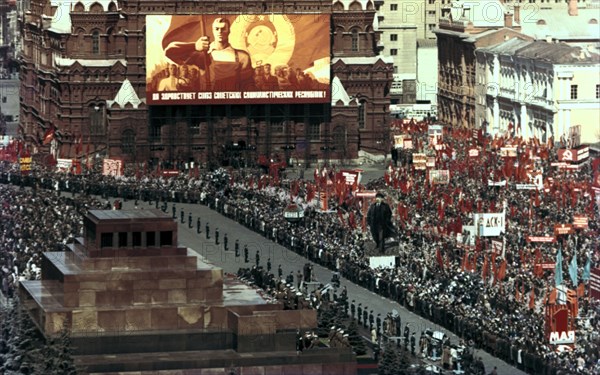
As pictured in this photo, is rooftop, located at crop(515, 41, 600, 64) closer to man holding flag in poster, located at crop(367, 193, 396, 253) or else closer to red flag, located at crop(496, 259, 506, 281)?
man holding flag in poster, located at crop(367, 193, 396, 253)

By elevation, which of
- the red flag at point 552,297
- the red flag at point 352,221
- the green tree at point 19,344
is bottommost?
the green tree at point 19,344

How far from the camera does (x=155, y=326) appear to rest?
302ft

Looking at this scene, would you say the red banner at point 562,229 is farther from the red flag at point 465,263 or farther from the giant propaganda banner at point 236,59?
the giant propaganda banner at point 236,59

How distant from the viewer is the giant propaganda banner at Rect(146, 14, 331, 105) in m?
158

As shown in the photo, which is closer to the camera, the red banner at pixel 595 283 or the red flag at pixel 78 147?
the red banner at pixel 595 283

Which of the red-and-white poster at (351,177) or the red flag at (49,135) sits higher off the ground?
the red flag at (49,135)

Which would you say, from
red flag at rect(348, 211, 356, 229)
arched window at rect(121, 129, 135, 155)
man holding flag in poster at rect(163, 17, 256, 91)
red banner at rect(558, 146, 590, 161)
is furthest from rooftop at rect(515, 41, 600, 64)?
red flag at rect(348, 211, 356, 229)

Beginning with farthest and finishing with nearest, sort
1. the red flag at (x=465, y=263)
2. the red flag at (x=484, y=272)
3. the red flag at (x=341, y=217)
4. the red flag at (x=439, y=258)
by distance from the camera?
the red flag at (x=341, y=217) → the red flag at (x=439, y=258) → the red flag at (x=465, y=263) → the red flag at (x=484, y=272)

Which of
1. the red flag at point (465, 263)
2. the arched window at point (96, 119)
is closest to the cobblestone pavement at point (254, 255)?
the red flag at point (465, 263)

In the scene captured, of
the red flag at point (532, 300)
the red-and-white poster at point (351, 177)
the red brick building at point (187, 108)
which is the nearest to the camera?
the red flag at point (532, 300)

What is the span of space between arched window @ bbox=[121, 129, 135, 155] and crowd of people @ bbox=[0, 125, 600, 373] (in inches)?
397

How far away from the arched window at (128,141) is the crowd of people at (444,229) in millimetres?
10074

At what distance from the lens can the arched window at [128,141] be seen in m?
157

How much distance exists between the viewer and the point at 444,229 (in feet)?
398
